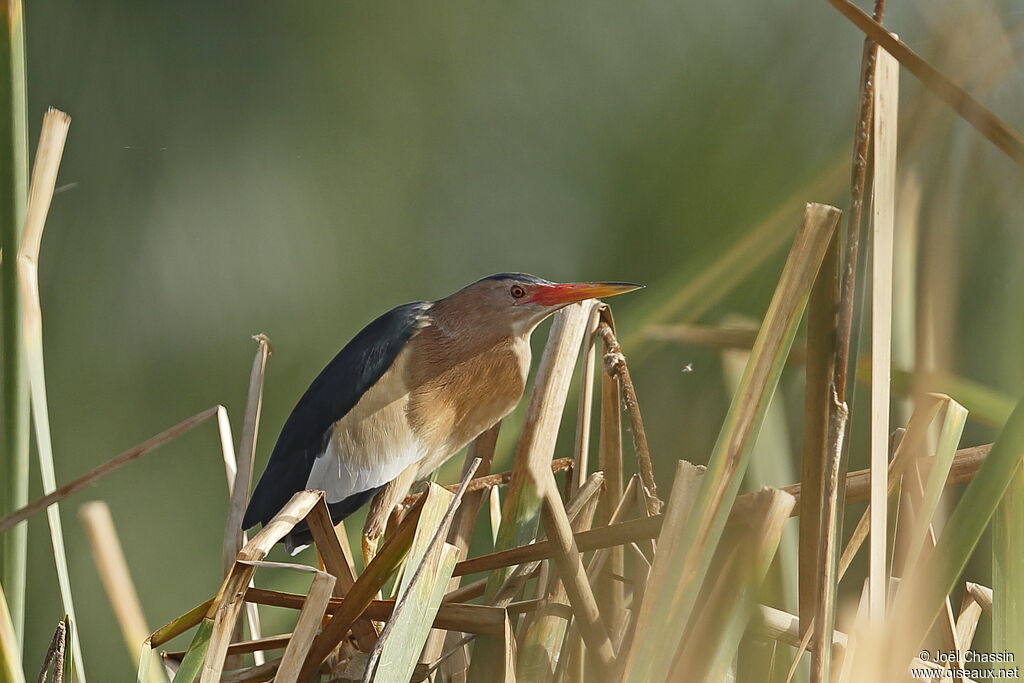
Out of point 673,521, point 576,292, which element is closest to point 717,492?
point 673,521

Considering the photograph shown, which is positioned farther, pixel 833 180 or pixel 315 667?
pixel 833 180

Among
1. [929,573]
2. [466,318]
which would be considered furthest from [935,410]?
[466,318]

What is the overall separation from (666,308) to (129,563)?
869 mm

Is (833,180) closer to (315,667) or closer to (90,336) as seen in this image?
(315,667)

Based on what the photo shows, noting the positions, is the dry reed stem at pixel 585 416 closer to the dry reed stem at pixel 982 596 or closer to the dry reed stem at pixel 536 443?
the dry reed stem at pixel 536 443

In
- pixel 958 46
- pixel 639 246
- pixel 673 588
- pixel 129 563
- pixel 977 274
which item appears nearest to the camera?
pixel 673 588

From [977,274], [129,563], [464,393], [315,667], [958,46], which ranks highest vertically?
[958,46]

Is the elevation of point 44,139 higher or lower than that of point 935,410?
higher

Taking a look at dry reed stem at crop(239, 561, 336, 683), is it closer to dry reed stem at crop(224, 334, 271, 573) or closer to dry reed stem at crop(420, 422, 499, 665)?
dry reed stem at crop(420, 422, 499, 665)

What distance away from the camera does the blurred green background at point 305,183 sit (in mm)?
1005

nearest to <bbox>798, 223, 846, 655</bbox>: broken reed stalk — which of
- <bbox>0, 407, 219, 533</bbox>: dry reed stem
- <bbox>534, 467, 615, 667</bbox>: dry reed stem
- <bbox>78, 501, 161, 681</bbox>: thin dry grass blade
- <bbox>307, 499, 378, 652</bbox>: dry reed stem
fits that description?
<bbox>534, 467, 615, 667</bbox>: dry reed stem

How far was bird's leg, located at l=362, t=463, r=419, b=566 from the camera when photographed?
678mm

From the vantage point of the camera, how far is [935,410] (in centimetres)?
46

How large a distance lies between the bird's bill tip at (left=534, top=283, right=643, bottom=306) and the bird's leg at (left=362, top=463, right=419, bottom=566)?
184mm
